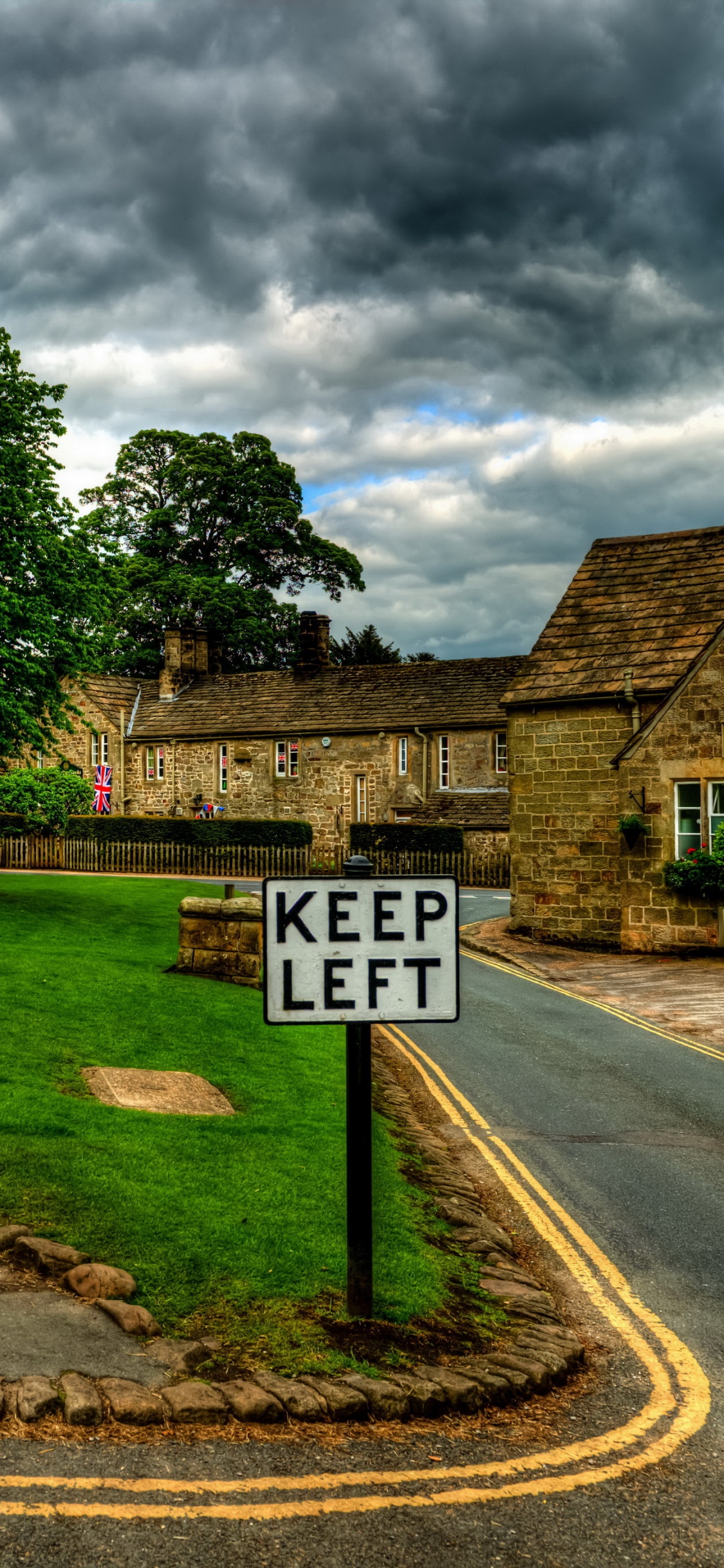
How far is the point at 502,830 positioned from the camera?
1668 inches

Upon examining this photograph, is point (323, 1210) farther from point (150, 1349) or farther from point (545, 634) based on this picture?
point (545, 634)

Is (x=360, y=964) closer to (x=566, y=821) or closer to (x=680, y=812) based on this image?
(x=680, y=812)

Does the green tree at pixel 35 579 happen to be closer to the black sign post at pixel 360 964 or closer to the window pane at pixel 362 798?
the black sign post at pixel 360 964

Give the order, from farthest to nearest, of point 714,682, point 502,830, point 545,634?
point 502,830 → point 545,634 → point 714,682

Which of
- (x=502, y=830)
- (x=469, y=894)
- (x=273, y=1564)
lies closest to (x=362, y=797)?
(x=502, y=830)

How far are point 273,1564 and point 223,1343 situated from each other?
56.2 inches

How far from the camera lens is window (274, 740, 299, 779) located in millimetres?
50875

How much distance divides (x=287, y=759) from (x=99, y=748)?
11.1 m

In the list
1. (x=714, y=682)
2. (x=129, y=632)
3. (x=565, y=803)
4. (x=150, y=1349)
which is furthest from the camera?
(x=129, y=632)

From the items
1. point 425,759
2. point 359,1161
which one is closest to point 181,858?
point 425,759

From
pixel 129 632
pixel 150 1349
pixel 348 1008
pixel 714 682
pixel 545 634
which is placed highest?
pixel 129 632

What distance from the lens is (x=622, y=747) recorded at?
24.6 meters

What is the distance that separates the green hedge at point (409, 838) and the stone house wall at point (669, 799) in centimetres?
1581

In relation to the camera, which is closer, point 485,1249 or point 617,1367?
point 617,1367
